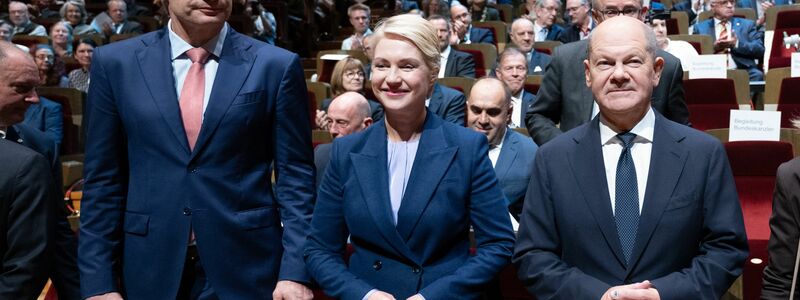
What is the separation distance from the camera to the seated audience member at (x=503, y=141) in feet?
10.3

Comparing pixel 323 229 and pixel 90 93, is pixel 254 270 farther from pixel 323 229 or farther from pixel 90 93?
pixel 90 93

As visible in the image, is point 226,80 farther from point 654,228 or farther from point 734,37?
point 734,37

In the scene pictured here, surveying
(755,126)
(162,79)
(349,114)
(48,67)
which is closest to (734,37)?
(755,126)

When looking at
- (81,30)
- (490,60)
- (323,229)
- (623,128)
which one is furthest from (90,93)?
(81,30)

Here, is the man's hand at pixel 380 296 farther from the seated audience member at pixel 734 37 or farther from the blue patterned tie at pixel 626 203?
the seated audience member at pixel 734 37

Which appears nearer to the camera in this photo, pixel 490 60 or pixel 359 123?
pixel 359 123

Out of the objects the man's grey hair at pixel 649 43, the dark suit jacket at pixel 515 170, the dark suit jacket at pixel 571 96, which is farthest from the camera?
the dark suit jacket at pixel 515 170

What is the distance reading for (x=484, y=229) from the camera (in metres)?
2.00

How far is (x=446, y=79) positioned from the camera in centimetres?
604

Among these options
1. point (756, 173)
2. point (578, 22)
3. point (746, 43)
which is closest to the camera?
point (756, 173)

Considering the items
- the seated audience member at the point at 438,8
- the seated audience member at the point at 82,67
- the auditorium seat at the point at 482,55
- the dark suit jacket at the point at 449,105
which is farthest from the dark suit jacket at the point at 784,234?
the seated audience member at the point at 438,8

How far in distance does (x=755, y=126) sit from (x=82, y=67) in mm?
5235

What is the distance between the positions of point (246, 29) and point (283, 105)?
699cm

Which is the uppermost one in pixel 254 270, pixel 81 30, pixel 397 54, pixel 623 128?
pixel 397 54
